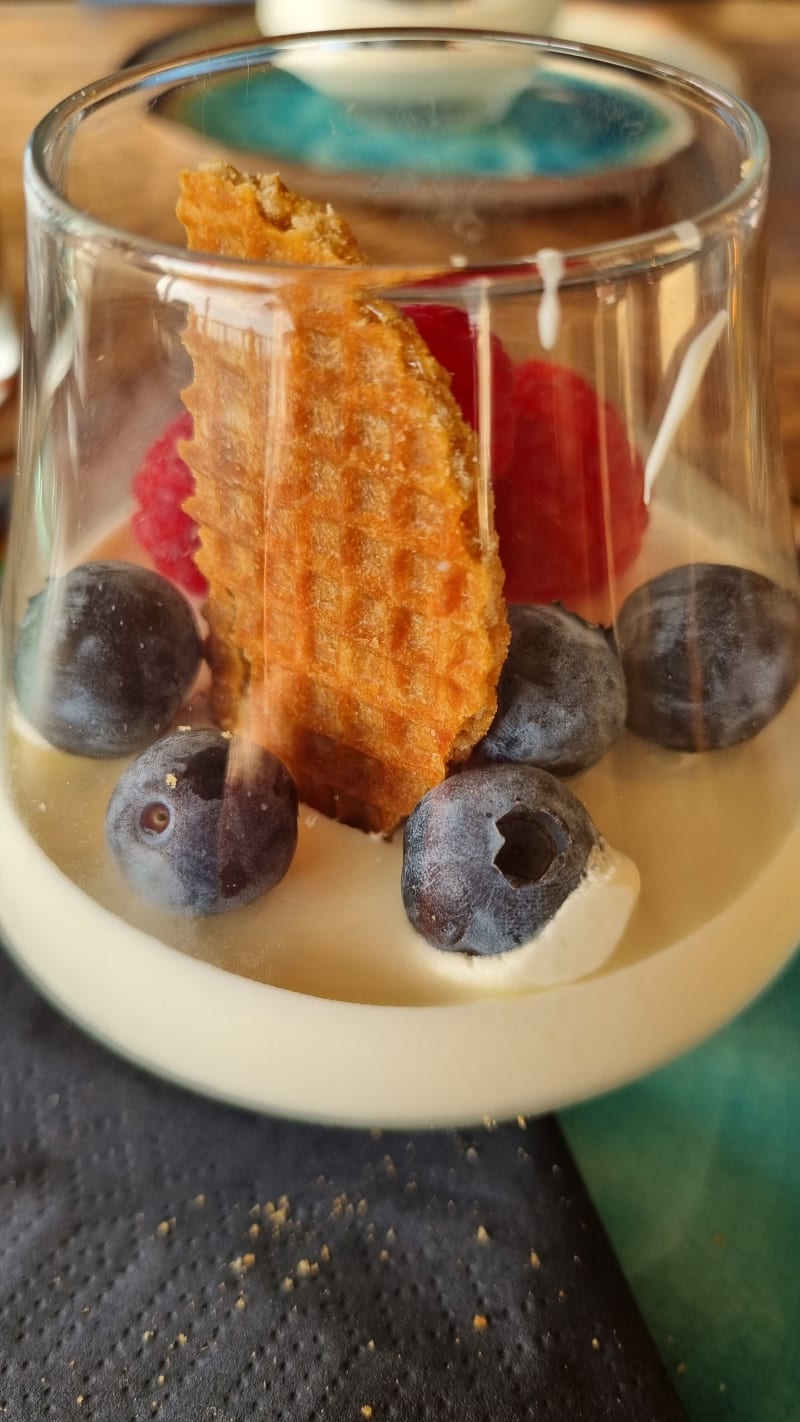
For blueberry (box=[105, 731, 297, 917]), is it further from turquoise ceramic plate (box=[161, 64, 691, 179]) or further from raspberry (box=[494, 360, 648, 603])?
turquoise ceramic plate (box=[161, 64, 691, 179])

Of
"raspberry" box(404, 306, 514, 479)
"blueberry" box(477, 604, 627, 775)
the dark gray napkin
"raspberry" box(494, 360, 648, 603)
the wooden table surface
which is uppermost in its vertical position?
"raspberry" box(404, 306, 514, 479)

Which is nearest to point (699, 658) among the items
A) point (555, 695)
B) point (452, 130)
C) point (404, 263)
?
point (555, 695)

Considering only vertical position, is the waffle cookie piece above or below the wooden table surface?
above

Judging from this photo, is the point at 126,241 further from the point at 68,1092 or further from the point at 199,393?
the point at 68,1092

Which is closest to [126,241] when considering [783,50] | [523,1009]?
[523,1009]

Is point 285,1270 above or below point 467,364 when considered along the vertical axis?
below

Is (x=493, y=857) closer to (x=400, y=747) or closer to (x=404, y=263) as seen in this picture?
(x=400, y=747)

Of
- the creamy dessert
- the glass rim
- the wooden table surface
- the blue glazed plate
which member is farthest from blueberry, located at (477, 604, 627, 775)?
the wooden table surface

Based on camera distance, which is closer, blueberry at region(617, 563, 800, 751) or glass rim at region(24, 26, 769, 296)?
glass rim at region(24, 26, 769, 296)
